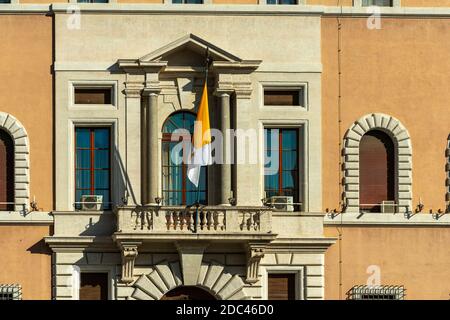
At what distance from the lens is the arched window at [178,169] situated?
56.5 meters

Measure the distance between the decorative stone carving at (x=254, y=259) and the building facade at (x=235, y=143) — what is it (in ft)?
0.25

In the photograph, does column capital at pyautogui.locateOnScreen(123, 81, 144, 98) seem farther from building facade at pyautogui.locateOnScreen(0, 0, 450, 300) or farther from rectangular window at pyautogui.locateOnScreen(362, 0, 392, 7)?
rectangular window at pyautogui.locateOnScreen(362, 0, 392, 7)

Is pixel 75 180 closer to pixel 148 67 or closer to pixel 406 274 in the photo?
pixel 148 67

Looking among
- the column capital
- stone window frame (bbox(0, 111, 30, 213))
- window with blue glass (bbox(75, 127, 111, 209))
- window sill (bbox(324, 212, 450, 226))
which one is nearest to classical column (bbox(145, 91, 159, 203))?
the column capital

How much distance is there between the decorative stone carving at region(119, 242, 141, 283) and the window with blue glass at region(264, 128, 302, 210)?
13.0 ft

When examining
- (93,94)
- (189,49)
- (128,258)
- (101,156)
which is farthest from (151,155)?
(189,49)

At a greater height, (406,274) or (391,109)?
(391,109)

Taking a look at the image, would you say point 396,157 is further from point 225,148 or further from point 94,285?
point 94,285

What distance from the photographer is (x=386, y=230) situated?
186 feet

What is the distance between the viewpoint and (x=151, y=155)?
5588 cm

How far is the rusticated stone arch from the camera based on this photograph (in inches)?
2192

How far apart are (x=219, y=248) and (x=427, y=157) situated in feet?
19.9

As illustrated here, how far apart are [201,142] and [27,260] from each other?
5.42m
